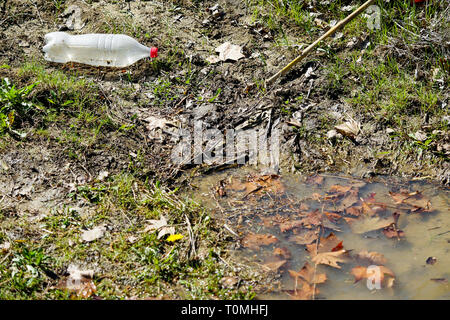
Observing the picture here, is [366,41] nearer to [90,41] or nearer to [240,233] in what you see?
[240,233]

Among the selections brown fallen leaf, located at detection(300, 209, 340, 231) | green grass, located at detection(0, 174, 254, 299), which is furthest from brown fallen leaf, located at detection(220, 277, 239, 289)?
brown fallen leaf, located at detection(300, 209, 340, 231)

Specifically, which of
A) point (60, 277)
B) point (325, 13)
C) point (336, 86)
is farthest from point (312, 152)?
point (60, 277)

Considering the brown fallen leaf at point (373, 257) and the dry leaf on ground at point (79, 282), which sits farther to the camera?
the brown fallen leaf at point (373, 257)

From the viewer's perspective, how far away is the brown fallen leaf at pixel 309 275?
2678mm

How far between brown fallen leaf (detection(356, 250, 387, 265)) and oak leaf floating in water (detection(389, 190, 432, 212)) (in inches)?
20.5

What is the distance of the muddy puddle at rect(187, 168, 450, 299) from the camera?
8.71 ft

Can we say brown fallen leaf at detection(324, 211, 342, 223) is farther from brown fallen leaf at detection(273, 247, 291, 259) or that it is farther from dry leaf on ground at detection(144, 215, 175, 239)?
dry leaf on ground at detection(144, 215, 175, 239)

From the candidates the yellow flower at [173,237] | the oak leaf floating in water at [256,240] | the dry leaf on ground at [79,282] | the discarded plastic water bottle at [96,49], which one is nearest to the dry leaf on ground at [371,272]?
the oak leaf floating in water at [256,240]

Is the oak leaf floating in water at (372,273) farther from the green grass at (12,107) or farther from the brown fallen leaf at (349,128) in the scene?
the green grass at (12,107)

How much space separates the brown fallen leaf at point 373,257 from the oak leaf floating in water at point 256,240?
0.57 meters

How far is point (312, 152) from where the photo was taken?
3529mm

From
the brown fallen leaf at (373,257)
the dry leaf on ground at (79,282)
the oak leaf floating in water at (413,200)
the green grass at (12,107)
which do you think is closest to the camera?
the dry leaf on ground at (79,282)

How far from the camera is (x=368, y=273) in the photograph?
8.89ft

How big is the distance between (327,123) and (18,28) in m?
3.37
